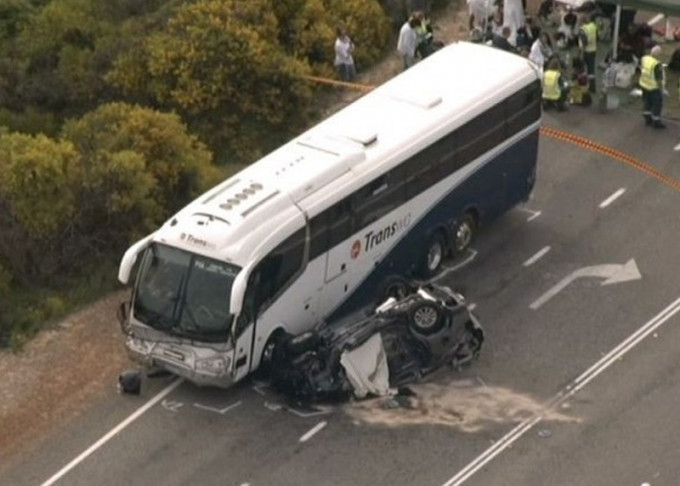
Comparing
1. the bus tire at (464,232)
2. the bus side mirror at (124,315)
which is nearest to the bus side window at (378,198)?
the bus tire at (464,232)

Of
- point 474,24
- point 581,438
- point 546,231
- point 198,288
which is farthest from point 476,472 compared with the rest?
point 474,24

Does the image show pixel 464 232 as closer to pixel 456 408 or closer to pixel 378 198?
pixel 378 198

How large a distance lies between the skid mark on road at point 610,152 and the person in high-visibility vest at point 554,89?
2.25 ft

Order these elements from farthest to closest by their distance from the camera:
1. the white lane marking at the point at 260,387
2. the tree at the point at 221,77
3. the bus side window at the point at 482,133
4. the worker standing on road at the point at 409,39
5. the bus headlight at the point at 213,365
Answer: the worker standing on road at the point at 409,39 < the tree at the point at 221,77 < the bus side window at the point at 482,133 < the white lane marking at the point at 260,387 < the bus headlight at the point at 213,365

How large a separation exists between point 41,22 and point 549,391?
1545 cm

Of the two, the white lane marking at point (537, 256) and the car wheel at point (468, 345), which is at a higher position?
the car wheel at point (468, 345)

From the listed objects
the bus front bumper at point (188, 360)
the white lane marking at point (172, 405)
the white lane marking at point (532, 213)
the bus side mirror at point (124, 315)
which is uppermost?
the bus side mirror at point (124, 315)

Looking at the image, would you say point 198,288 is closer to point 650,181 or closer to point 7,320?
point 7,320

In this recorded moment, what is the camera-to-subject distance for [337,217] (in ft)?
96.9

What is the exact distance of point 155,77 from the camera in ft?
121

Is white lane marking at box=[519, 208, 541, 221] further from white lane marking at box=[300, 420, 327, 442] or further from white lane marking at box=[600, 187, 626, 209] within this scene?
white lane marking at box=[300, 420, 327, 442]

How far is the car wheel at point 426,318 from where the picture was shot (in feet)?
94.7

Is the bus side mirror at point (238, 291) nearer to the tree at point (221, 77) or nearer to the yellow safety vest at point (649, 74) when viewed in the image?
the tree at point (221, 77)

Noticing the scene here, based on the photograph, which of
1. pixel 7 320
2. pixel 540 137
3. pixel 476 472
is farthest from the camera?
pixel 540 137
